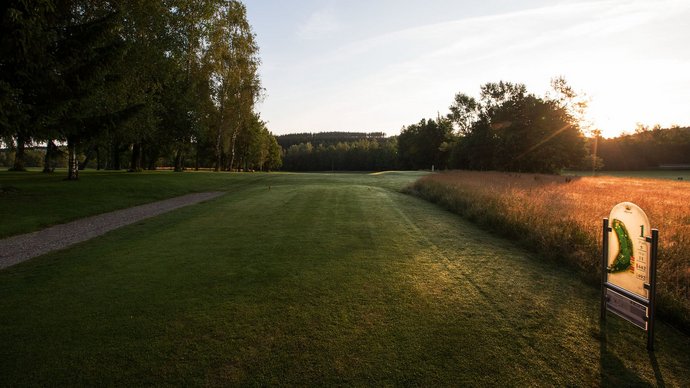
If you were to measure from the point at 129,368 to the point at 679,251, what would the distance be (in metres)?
8.80

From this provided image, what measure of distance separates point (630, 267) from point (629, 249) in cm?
21

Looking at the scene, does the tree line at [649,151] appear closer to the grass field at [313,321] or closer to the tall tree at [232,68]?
the tall tree at [232,68]

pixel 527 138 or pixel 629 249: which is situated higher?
pixel 527 138

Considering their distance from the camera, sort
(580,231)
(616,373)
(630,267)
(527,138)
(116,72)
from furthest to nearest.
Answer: (527,138)
(116,72)
(580,231)
(630,267)
(616,373)

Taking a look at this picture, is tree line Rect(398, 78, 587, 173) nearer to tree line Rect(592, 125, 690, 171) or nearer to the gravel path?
tree line Rect(592, 125, 690, 171)

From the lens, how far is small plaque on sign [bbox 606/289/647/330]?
416 centimetres

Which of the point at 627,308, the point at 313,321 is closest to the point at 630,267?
the point at 627,308

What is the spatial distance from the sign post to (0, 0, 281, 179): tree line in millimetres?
18491

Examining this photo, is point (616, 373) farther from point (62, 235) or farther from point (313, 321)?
point (62, 235)

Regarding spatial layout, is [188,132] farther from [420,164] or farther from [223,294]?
[420,164]

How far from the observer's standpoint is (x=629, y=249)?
4.39m

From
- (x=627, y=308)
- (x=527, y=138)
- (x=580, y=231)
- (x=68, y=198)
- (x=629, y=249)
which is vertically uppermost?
(x=527, y=138)

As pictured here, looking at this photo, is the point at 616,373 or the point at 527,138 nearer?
the point at 616,373

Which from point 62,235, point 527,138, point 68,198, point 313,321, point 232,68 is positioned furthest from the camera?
point 527,138
